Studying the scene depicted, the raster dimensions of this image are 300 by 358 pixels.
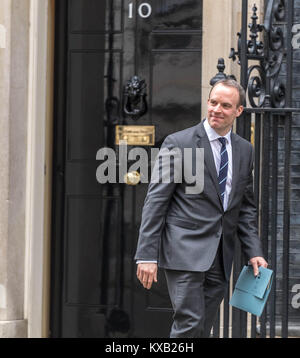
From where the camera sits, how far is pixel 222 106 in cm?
514

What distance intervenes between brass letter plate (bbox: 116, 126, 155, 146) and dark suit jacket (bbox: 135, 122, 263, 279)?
173 centimetres

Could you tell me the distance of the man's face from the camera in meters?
5.13

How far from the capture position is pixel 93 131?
23.1 ft

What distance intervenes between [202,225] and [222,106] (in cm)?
68

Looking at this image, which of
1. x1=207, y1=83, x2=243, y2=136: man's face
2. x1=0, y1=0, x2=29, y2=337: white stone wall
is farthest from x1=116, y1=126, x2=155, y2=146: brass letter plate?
x1=207, y1=83, x2=243, y2=136: man's face

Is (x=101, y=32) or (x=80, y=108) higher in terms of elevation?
(x=101, y=32)

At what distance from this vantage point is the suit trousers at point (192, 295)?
5059mm

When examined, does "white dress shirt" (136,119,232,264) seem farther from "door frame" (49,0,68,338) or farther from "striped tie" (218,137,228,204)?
"door frame" (49,0,68,338)

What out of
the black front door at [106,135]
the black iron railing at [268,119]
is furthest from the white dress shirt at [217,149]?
the black front door at [106,135]

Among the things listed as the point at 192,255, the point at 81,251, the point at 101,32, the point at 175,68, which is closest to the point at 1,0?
the point at 101,32

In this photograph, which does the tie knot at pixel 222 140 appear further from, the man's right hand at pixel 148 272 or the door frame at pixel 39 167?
the door frame at pixel 39 167

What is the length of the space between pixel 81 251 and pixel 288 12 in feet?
8.00

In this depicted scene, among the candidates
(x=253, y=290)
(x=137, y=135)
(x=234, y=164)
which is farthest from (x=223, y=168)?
(x=137, y=135)

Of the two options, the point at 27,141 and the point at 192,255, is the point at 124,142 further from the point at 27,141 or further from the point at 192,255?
the point at 192,255
